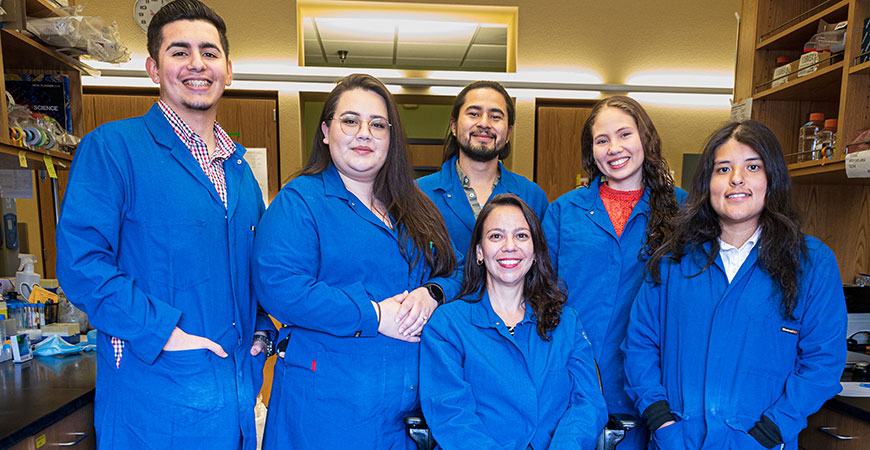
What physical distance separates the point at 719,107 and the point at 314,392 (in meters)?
4.53

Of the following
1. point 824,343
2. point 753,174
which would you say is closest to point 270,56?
point 753,174

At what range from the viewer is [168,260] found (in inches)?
54.4

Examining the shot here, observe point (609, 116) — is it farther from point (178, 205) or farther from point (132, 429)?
point (132, 429)

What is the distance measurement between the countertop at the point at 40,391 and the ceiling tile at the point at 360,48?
4.76m

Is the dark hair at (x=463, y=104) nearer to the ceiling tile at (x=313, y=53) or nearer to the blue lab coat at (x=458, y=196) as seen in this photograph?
the blue lab coat at (x=458, y=196)

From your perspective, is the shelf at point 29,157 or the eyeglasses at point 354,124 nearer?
the eyeglasses at point 354,124

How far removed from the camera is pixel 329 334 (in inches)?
57.8

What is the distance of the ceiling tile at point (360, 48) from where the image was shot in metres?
5.89

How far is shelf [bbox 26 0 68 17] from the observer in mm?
1994

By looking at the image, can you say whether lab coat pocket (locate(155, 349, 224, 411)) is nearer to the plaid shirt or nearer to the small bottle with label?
the plaid shirt

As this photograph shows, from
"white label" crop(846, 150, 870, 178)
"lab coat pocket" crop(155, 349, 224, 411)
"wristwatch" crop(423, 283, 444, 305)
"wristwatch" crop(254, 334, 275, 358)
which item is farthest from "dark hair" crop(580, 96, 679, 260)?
"lab coat pocket" crop(155, 349, 224, 411)

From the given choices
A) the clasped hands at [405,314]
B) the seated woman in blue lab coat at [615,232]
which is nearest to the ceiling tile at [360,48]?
the seated woman in blue lab coat at [615,232]

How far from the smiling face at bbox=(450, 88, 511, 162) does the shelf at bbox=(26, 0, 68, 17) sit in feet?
5.73

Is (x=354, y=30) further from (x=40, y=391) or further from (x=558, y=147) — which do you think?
(x=40, y=391)
